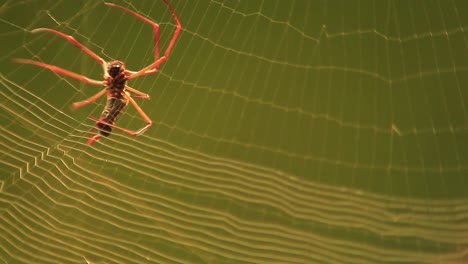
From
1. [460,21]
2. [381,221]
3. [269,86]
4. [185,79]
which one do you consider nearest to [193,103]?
[185,79]

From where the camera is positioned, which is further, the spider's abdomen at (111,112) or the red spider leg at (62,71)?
the spider's abdomen at (111,112)

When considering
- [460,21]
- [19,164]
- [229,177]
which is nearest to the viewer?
[19,164]

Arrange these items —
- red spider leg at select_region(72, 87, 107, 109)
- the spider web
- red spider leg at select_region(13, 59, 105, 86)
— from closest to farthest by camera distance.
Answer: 1. red spider leg at select_region(13, 59, 105, 86)
2. red spider leg at select_region(72, 87, 107, 109)
3. the spider web

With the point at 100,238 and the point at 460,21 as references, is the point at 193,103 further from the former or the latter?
the point at 460,21

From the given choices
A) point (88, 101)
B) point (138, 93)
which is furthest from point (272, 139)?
point (88, 101)

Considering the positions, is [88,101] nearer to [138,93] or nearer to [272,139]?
[138,93]

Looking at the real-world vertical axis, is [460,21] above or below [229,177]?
above
